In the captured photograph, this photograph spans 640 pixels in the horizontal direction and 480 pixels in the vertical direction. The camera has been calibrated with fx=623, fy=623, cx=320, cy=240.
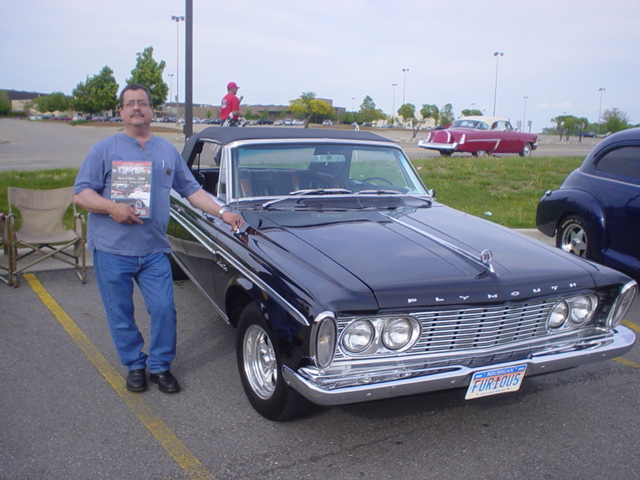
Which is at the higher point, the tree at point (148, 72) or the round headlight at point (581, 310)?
the tree at point (148, 72)

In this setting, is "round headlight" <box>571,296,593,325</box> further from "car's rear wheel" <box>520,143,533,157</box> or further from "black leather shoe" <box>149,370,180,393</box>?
"car's rear wheel" <box>520,143,533,157</box>

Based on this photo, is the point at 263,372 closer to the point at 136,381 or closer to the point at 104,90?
the point at 136,381

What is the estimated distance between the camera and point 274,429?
3496 millimetres

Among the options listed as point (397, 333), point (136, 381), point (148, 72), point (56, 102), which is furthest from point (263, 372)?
point (56, 102)

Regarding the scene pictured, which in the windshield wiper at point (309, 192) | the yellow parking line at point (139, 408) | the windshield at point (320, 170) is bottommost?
the yellow parking line at point (139, 408)

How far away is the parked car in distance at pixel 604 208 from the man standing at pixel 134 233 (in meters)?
4.04

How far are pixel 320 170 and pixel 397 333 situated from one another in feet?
7.08

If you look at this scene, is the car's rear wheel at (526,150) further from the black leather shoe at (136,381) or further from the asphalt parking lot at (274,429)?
the black leather shoe at (136,381)

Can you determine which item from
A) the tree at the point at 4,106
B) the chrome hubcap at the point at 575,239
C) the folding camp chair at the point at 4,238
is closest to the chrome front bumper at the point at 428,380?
the chrome hubcap at the point at 575,239

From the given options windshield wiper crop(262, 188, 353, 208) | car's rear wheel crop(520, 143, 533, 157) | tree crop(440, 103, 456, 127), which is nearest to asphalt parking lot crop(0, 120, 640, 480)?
windshield wiper crop(262, 188, 353, 208)

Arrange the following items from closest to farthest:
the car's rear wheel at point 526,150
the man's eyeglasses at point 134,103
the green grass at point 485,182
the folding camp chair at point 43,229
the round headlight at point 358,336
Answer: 1. the round headlight at point 358,336
2. the man's eyeglasses at point 134,103
3. the folding camp chair at point 43,229
4. the green grass at point 485,182
5. the car's rear wheel at point 526,150

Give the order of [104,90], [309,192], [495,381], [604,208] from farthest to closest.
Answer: [104,90], [604,208], [309,192], [495,381]

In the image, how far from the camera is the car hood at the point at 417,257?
3123 mm

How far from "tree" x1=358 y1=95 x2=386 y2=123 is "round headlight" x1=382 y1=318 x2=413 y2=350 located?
73819 mm
